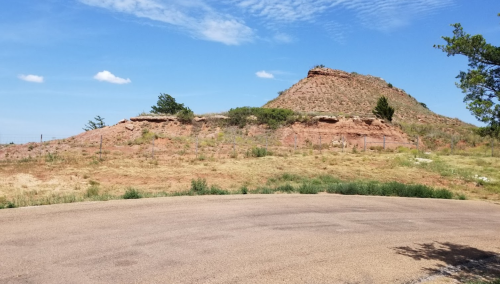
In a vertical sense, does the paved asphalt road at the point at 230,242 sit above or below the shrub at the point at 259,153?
below

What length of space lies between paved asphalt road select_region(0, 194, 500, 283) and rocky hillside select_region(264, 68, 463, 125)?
→ 51.1m

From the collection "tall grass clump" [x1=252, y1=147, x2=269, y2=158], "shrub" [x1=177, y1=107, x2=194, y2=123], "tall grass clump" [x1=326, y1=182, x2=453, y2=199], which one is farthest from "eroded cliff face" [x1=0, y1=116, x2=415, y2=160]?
"tall grass clump" [x1=326, y1=182, x2=453, y2=199]

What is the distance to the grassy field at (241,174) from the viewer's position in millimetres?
19156

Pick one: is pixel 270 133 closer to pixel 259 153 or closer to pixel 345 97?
pixel 259 153

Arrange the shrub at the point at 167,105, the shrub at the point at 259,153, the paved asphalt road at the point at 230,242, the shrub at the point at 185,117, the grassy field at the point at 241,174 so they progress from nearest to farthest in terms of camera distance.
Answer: the paved asphalt road at the point at 230,242, the grassy field at the point at 241,174, the shrub at the point at 259,153, the shrub at the point at 185,117, the shrub at the point at 167,105

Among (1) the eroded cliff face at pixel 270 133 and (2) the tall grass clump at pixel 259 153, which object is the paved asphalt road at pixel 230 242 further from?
(1) the eroded cliff face at pixel 270 133

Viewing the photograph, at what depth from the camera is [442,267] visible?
7492mm

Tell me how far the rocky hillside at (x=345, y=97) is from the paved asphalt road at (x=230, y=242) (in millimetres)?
51065

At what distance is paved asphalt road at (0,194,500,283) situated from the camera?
628 cm

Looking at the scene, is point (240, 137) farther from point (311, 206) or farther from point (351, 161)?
point (311, 206)

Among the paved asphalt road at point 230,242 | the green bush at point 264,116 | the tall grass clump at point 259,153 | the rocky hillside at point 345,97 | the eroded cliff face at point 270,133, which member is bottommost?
the paved asphalt road at point 230,242

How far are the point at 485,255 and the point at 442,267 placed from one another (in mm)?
1710

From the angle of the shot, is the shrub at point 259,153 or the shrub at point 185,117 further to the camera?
the shrub at point 185,117

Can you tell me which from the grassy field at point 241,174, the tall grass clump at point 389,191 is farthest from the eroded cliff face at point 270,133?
the tall grass clump at point 389,191
